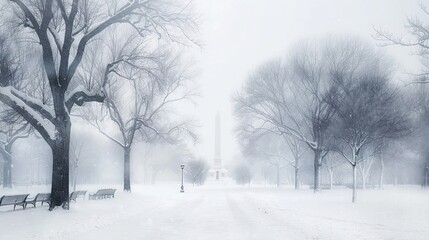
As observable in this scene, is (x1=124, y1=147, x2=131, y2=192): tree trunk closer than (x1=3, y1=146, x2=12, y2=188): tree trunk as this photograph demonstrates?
Yes

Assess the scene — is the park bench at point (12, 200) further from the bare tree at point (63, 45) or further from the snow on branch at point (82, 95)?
the snow on branch at point (82, 95)

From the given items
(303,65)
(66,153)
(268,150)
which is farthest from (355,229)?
(268,150)

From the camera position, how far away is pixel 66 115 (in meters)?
19.6

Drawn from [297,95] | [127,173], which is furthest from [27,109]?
[297,95]

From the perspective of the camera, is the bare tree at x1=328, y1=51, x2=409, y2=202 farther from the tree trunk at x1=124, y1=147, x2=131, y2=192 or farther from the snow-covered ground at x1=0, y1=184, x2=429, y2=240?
the tree trunk at x1=124, y1=147, x2=131, y2=192

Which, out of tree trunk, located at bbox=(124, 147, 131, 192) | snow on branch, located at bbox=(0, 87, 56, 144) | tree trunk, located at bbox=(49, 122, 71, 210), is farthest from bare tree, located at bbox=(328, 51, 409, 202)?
snow on branch, located at bbox=(0, 87, 56, 144)

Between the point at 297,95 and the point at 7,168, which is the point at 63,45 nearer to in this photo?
the point at 297,95

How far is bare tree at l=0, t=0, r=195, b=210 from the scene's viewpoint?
18359mm

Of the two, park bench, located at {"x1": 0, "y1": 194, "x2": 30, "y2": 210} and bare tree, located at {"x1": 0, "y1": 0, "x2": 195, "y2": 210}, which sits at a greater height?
bare tree, located at {"x1": 0, "y1": 0, "x2": 195, "y2": 210}

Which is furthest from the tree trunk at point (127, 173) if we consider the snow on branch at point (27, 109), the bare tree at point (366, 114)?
the bare tree at point (366, 114)

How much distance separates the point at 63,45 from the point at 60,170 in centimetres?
566

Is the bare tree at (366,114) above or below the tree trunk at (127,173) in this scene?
above

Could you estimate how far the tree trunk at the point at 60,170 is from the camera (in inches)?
737

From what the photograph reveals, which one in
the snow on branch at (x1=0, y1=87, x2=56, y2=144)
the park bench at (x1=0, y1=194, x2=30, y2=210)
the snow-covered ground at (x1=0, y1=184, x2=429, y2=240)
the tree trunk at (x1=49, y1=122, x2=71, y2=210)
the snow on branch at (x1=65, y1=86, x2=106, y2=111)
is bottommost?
the snow-covered ground at (x1=0, y1=184, x2=429, y2=240)
